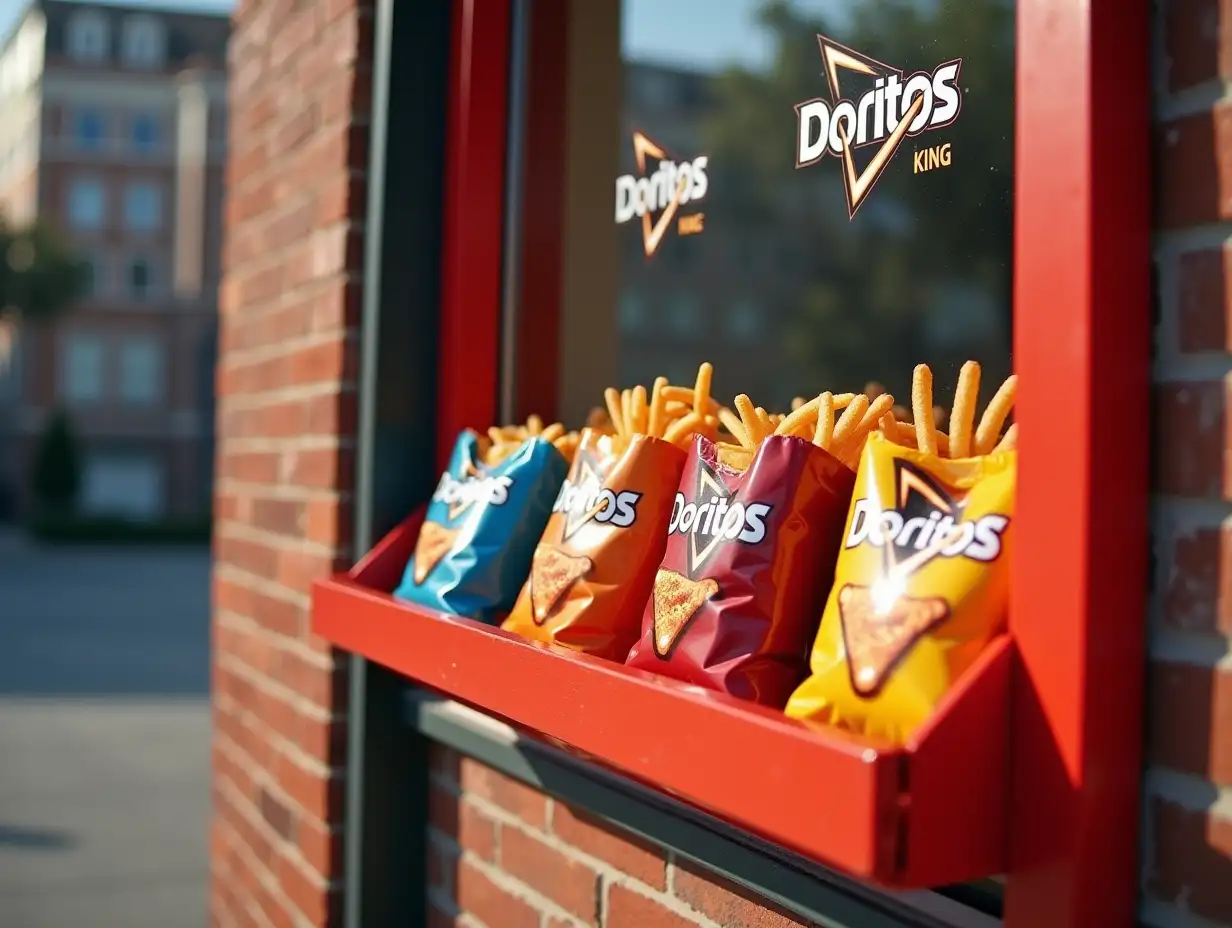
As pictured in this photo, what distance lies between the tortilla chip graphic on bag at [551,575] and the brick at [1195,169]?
27.5 inches

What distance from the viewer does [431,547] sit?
1.76 metres

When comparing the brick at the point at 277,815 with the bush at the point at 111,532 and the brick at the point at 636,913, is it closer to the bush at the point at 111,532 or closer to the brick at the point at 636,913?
the brick at the point at 636,913

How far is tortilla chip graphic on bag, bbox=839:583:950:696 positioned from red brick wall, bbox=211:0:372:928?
124 centimetres

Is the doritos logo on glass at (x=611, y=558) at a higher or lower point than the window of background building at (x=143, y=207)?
lower

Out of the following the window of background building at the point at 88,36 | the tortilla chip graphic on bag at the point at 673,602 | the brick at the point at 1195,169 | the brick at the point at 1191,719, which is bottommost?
the brick at the point at 1191,719

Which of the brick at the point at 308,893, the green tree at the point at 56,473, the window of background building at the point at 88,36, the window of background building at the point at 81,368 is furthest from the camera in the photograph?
the window of background building at the point at 88,36

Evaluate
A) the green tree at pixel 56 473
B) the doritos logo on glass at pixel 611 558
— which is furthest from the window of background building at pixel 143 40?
the doritos logo on glass at pixel 611 558

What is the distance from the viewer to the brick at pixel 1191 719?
3.03 feet

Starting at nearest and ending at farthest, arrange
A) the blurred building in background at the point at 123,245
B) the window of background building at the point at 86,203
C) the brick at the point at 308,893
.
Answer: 1. the brick at the point at 308,893
2. the blurred building in background at the point at 123,245
3. the window of background building at the point at 86,203

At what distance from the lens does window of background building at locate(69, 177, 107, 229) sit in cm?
3478

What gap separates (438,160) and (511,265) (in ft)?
0.67

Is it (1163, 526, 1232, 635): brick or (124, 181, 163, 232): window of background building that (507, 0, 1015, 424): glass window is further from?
(124, 181, 163, 232): window of background building

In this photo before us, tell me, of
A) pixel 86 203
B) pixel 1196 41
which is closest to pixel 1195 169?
pixel 1196 41

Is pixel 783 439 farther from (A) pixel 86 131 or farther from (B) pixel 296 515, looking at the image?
(A) pixel 86 131
